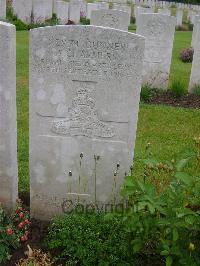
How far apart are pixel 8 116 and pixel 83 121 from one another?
0.67m

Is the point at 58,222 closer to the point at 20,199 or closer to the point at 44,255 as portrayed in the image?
the point at 44,255

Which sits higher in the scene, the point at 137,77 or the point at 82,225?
the point at 137,77

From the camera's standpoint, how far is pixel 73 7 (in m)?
21.3

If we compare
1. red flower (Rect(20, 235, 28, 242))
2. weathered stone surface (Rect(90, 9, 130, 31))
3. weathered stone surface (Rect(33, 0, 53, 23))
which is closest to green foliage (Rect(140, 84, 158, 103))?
weathered stone surface (Rect(90, 9, 130, 31))

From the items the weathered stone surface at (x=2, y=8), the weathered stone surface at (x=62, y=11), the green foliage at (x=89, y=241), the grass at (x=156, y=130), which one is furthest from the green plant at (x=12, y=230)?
the weathered stone surface at (x=62, y=11)

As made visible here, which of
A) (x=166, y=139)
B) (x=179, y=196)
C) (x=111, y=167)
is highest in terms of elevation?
(x=179, y=196)

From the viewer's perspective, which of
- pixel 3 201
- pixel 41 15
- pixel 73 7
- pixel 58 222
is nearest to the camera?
pixel 58 222

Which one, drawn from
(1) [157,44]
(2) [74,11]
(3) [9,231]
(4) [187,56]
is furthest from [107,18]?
(2) [74,11]

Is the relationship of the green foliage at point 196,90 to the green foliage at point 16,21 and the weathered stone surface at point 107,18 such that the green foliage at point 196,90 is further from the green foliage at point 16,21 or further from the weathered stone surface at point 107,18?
the green foliage at point 16,21

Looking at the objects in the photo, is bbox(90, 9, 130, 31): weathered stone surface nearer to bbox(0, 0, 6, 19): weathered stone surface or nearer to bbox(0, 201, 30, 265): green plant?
bbox(0, 201, 30, 265): green plant

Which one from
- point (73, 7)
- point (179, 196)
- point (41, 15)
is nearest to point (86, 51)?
point (179, 196)

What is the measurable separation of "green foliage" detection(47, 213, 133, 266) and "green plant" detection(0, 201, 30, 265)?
26 centimetres

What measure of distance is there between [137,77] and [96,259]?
1.59 m

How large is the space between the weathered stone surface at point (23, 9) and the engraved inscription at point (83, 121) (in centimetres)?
1596
